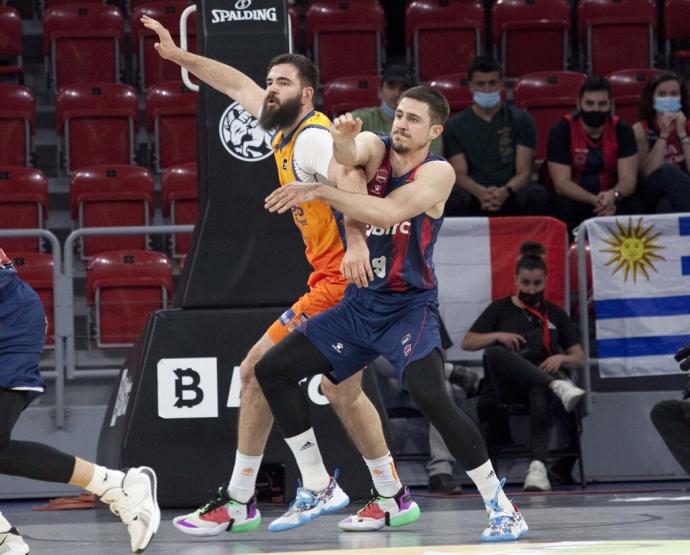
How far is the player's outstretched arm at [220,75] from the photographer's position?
23.1 feet

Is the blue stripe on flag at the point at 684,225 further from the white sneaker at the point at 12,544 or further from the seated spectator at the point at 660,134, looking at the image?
the white sneaker at the point at 12,544

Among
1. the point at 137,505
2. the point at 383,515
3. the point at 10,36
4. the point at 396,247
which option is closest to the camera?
the point at 137,505

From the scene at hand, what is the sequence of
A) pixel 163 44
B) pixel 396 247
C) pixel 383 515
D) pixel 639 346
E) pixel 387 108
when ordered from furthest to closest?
pixel 387 108
pixel 639 346
pixel 163 44
pixel 383 515
pixel 396 247

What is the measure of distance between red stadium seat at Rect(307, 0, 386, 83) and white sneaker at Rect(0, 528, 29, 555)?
25.0 ft

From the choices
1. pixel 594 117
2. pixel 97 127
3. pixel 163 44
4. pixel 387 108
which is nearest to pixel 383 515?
pixel 163 44

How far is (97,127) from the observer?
38.8 feet

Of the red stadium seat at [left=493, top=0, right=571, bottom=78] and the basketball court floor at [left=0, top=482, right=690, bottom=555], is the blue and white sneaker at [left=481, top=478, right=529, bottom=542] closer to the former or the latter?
the basketball court floor at [left=0, top=482, right=690, bottom=555]

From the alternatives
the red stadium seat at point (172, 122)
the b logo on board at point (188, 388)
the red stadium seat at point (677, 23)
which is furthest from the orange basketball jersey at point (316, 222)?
the red stadium seat at point (677, 23)

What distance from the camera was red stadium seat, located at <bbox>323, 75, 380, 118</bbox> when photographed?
38.6 ft

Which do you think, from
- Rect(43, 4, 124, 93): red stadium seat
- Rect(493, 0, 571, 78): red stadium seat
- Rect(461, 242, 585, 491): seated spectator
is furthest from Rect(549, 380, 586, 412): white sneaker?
Rect(43, 4, 124, 93): red stadium seat

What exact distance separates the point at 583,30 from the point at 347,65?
222cm

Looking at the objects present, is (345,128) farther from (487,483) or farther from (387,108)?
(387,108)

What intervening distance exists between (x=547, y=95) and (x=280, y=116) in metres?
6.01

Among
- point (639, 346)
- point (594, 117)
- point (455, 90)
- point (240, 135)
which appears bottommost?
point (639, 346)
